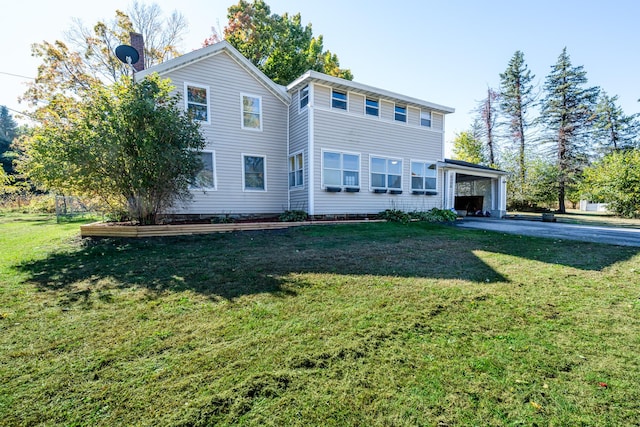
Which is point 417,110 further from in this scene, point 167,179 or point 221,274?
point 221,274

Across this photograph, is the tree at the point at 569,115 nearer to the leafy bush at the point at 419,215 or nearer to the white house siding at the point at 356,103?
the leafy bush at the point at 419,215

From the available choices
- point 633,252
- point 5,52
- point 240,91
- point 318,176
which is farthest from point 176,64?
point 633,252

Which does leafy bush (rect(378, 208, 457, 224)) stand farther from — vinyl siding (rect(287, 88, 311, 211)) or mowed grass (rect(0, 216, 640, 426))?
mowed grass (rect(0, 216, 640, 426))

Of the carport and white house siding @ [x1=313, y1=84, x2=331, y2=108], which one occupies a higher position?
white house siding @ [x1=313, y1=84, x2=331, y2=108]

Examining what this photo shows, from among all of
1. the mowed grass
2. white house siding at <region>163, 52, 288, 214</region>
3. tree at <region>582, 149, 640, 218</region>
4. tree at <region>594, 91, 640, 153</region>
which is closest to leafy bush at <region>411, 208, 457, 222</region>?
white house siding at <region>163, 52, 288, 214</region>

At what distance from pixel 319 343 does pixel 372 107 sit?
1153 centimetres

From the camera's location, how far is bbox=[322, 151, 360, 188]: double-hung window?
36.2 ft

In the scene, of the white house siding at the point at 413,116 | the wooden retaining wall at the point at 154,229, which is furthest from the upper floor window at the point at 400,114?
the wooden retaining wall at the point at 154,229

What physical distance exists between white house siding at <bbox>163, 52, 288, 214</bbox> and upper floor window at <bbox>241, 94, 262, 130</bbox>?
0.55ft

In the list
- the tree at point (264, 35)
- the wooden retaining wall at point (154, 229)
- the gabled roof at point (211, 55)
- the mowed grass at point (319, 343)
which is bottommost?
the mowed grass at point (319, 343)

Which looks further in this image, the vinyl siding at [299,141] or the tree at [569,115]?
the tree at [569,115]

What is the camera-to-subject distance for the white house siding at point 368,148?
10.8 meters

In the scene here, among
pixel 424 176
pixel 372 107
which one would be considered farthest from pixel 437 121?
pixel 372 107

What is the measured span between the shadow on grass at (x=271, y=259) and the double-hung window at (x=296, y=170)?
13.8 feet
